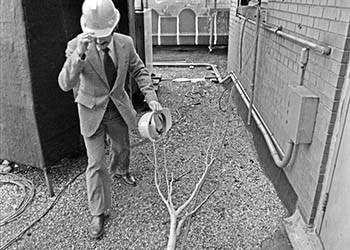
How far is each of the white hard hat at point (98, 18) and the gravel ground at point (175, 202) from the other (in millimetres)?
1416

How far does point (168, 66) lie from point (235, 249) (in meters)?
6.58

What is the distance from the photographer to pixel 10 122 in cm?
278

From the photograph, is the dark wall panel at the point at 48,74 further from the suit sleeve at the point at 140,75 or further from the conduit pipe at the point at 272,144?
the conduit pipe at the point at 272,144

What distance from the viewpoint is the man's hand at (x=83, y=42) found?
1857mm

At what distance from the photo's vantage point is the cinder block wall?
5.84 feet

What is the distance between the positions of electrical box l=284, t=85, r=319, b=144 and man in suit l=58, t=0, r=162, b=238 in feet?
2.96

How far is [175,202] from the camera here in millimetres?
2695

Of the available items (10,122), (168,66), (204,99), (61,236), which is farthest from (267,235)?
(168,66)

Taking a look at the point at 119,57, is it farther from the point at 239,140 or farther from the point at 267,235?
the point at 239,140

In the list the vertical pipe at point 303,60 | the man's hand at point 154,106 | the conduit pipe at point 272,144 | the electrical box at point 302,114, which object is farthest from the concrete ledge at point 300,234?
the man's hand at point 154,106

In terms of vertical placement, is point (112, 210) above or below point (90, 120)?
below

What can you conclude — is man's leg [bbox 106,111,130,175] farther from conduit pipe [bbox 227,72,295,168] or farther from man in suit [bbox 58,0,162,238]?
conduit pipe [bbox 227,72,295,168]

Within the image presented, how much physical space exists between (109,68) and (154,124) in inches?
21.3

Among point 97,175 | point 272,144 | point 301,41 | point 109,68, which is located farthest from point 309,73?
point 97,175
